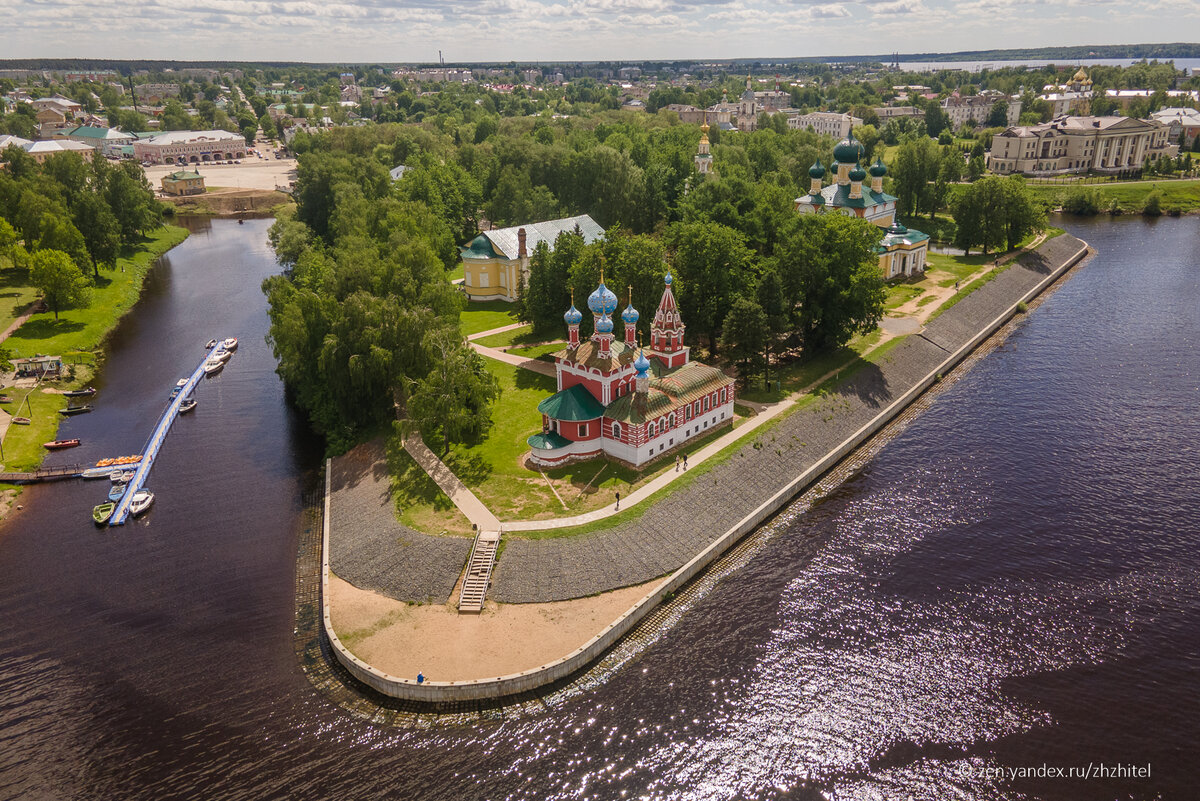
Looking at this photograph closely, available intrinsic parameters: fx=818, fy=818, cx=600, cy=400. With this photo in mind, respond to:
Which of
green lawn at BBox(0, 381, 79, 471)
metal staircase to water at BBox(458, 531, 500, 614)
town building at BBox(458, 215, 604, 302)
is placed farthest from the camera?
town building at BBox(458, 215, 604, 302)

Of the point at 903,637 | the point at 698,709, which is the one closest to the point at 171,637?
the point at 698,709

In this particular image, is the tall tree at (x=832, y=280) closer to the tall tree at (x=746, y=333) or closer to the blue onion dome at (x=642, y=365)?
the tall tree at (x=746, y=333)

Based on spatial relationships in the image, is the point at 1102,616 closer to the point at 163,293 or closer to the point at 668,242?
the point at 668,242

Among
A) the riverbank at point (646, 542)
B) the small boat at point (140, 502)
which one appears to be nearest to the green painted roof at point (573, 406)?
the riverbank at point (646, 542)

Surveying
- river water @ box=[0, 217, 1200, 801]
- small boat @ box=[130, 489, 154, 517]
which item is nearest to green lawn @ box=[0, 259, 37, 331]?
river water @ box=[0, 217, 1200, 801]

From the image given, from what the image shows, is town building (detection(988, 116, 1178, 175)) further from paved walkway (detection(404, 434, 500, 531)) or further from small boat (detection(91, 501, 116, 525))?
small boat (detection(91, 501, 116, 525))

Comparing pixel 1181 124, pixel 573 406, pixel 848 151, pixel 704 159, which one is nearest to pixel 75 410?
pixel 573 406
